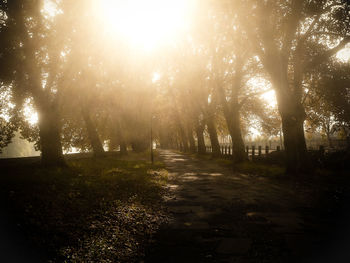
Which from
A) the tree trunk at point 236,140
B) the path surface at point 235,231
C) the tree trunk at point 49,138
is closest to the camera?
the path surface at point 235,231

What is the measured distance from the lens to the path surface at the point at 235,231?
153 inches

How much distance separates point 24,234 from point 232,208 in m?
5.00

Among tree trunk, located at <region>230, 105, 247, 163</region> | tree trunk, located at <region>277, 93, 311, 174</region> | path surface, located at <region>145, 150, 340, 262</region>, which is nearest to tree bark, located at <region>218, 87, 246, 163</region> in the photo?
tree trunk, located at <region>230, 105, 247, 163</region>

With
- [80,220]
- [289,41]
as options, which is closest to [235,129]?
[289,41]

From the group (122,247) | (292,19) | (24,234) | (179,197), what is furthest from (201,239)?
(292,19)

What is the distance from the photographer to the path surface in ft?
12.7

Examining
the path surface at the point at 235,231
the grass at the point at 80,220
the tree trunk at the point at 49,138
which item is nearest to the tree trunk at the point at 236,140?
the path surface at the point at 235,231

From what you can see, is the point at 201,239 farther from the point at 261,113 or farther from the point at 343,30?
the point at 261,113

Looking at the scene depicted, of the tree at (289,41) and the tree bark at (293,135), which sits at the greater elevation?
the tree at (289,41)

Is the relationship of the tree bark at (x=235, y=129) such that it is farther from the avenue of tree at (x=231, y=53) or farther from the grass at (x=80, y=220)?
the grass at (x=80, y=220)

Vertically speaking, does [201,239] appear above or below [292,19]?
below

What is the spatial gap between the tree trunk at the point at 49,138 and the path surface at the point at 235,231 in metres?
8.40

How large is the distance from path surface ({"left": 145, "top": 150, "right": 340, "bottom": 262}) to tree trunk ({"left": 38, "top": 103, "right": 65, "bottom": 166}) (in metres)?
8.40

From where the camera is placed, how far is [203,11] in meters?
12.8
